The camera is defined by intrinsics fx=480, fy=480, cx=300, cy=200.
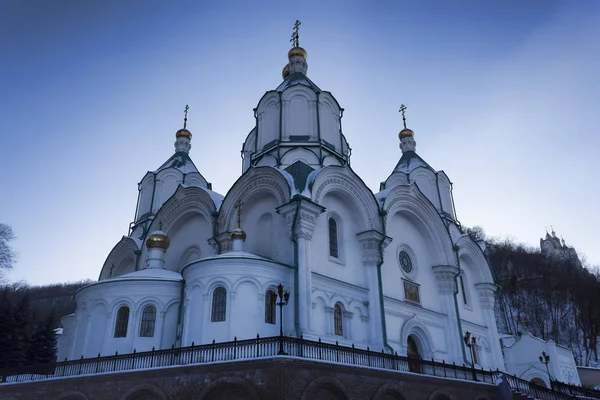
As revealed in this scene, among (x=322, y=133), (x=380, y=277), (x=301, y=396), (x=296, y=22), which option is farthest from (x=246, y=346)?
(x=296, y=22)

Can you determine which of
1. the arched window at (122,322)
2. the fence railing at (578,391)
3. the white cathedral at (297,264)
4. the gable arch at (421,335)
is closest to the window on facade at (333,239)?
the white cathedral at (297,264)

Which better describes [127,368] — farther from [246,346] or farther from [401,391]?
[401,391]

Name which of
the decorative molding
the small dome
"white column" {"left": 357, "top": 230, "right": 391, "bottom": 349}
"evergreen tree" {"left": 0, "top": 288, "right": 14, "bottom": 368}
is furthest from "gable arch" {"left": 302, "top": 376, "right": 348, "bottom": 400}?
"evergreen tree" {"left": 0, "top": 288, "right": 14, "bottom": 368}

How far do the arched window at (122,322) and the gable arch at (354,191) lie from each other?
8.60 metres

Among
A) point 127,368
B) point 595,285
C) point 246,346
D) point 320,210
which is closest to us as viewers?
point 246,346

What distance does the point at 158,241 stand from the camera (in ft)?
68.3

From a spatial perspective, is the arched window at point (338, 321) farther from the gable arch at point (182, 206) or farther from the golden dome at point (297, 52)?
the golden dome at point (297, 52)

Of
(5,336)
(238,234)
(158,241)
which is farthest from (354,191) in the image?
(5,336)

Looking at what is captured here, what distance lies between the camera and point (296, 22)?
27.6 meters

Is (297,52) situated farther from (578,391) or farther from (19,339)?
(19,339)

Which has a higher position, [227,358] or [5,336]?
[5,336]

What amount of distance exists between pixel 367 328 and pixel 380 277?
83.5 inches

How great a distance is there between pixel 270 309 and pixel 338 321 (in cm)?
302

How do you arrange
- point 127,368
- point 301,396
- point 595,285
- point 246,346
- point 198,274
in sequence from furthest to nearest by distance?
point 595,285, point 198,274, point 127,368, point 246,346, point 301,396
